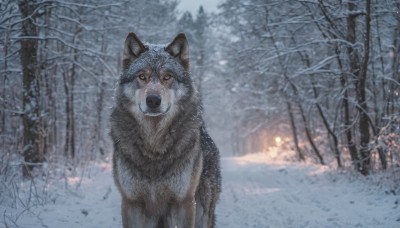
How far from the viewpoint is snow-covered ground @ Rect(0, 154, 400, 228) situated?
5527 millimetres

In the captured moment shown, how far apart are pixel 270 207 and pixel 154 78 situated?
A: 4488 mm

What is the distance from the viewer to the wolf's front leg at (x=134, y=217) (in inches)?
152

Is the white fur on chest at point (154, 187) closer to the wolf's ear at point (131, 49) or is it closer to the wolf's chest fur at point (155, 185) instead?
the wolf's chest fur at point (155, 185)

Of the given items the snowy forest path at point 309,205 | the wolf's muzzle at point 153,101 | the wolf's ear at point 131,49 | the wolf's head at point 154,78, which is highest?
the wolf's ear at point 131,49

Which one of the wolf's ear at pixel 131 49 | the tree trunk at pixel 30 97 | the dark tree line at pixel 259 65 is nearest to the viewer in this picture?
the wolf's ear at pixel 131 49

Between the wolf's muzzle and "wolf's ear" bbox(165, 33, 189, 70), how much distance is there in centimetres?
87

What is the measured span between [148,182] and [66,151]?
981 cm

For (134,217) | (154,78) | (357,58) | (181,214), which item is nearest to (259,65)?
(357,58)

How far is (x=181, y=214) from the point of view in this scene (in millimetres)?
3922

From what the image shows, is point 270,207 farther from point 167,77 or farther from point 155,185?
point 167,77

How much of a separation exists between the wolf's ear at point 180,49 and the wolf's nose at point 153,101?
87 cm

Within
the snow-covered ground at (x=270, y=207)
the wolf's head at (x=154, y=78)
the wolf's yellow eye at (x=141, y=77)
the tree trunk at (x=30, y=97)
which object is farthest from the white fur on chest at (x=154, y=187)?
the tree trunk at (x=30, y=97)

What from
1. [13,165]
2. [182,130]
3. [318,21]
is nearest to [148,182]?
[182,130]

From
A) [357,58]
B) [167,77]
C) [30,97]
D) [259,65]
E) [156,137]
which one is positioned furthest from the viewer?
[259,65]
